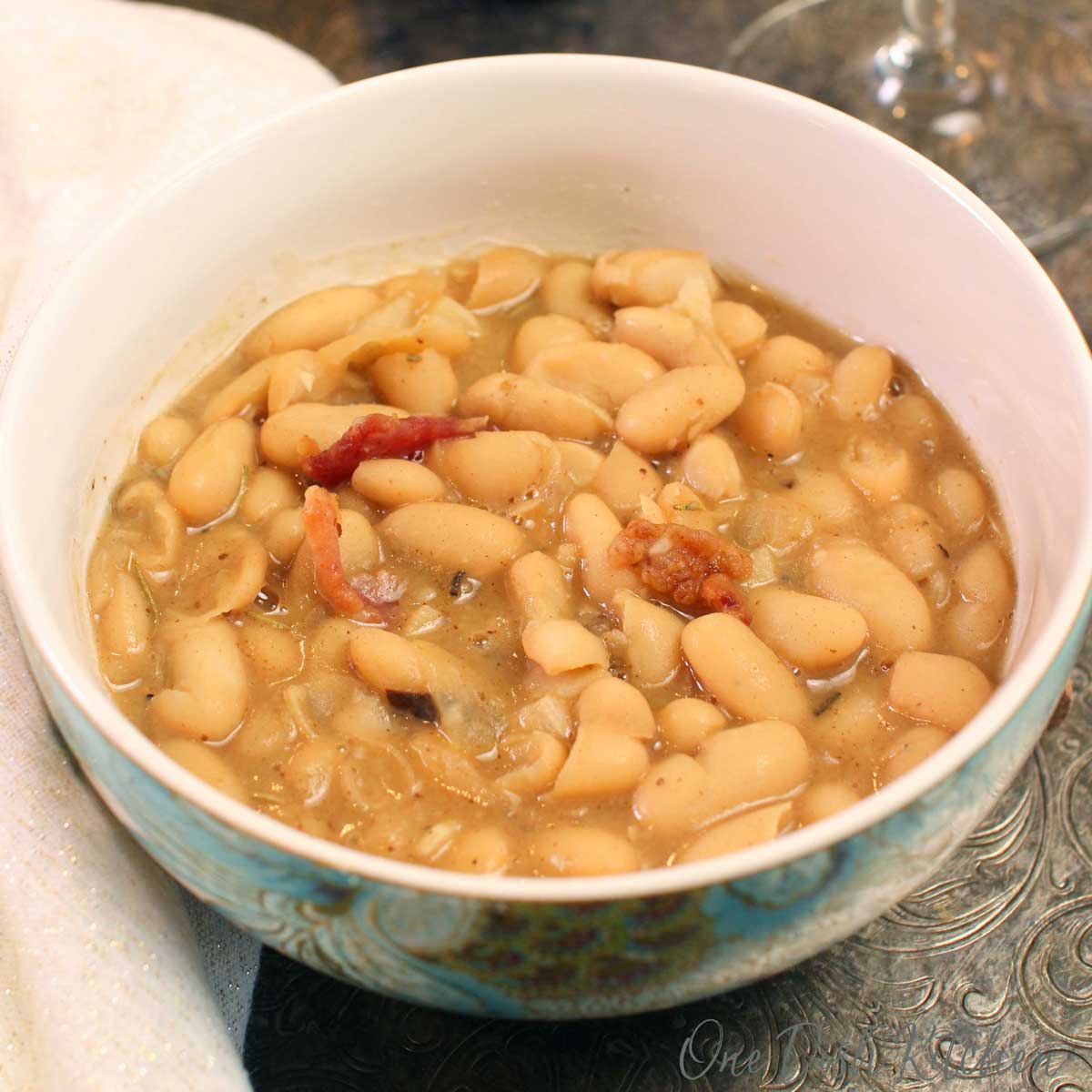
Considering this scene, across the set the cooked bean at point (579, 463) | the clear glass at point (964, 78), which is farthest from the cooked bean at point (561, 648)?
the clear glass at point (964, 78)

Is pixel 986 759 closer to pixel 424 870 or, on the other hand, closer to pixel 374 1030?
pixel 424 870

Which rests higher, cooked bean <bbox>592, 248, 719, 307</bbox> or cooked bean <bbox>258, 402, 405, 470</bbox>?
cooked bean <bbox>592, 248, 719, 307</bbox>

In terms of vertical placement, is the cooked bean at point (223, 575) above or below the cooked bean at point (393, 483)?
below

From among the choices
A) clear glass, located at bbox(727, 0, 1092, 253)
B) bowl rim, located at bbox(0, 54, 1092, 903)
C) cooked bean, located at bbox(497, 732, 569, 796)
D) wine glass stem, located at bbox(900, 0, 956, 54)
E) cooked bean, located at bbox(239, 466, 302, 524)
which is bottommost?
clear glass, located at bbox(727, 0, 1092, 253)

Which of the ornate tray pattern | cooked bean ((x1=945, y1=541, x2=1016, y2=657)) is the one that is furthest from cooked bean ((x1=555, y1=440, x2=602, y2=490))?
the ornate tray pattern

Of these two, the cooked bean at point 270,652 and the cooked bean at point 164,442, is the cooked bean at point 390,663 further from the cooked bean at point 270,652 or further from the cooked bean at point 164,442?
the cooked bean at point 164,442

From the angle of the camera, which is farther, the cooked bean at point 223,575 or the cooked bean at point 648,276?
the cooked bean at point 648,276

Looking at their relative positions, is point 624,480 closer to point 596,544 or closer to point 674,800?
point 596,544

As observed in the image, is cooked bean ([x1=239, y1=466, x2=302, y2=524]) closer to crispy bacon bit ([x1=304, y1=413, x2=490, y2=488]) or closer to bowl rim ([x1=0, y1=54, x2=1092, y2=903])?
crispy bacon bit ([x1=304, y1=413, x2=490, y2=488])
